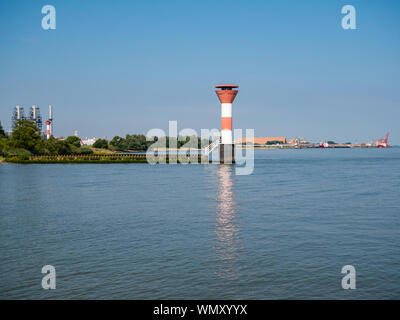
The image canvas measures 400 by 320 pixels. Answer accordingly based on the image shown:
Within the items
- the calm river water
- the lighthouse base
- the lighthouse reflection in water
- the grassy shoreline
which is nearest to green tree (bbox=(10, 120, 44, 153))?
the grassy shoreline

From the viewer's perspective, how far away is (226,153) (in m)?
83.5

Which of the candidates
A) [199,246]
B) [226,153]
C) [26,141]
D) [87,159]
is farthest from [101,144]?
[199,246]

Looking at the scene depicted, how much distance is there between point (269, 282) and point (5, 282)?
9.07 meters

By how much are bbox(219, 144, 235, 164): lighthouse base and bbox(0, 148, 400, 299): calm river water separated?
4495cm

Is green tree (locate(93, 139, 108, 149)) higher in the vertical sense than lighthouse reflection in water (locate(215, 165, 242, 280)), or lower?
higher

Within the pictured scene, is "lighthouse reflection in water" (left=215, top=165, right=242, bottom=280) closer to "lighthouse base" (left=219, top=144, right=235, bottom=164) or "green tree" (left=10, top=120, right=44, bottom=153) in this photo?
"lighthouse base" (left=219, top=144, right=235, bottom=164)

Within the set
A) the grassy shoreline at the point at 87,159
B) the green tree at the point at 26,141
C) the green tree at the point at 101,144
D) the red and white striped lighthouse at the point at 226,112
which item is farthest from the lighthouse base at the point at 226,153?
the green tree at the point at 101,144

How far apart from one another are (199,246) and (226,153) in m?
64.0

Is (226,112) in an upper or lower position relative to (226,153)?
upper

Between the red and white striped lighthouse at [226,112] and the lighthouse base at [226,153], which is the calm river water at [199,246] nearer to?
the red and white striped lighthouse at [226,112]

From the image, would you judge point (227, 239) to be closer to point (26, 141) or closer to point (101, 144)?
point (26, 141)

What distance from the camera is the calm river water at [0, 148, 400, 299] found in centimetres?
1448

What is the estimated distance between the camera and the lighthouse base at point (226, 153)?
82.3 meters
